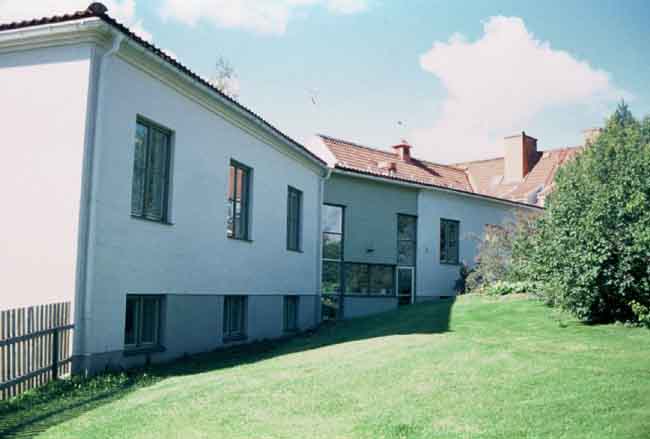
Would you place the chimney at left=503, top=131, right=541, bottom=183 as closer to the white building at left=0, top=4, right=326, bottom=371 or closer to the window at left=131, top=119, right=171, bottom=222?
the white building at left=0, top=4, right=326, bottom=371

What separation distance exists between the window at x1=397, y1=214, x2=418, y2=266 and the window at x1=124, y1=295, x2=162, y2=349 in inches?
557

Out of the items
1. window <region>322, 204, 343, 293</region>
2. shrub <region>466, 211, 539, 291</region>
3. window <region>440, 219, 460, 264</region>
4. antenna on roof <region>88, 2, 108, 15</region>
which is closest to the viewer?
antenna on roof <region>88, 2, 108, 15</region>

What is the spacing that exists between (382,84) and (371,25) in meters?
2.60

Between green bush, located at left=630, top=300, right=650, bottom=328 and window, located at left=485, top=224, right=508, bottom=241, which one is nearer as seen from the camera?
green bush, located at left=630, top=300, right=650, bottom=328

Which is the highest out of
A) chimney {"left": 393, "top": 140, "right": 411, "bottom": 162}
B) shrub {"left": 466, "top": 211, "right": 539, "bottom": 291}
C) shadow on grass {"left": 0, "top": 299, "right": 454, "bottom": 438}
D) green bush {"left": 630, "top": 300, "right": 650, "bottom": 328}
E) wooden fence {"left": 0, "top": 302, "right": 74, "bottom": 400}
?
chimney {"left": 393, "top": 140, "right": 411, "bottom": 162}

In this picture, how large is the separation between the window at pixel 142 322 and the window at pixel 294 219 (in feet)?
22.6

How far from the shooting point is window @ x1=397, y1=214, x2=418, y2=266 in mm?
24688

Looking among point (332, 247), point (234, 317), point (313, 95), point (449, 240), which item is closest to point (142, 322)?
point (234, 317)

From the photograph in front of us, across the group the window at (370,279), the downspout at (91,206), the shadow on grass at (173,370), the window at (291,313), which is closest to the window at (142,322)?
the shadow on grass at (173,370)

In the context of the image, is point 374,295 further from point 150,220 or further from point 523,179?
point 523,179

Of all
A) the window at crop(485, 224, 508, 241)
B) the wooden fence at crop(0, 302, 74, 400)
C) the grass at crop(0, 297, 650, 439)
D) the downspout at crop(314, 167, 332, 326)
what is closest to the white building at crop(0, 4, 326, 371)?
the wooden fence at crop(0, 302, 74, 400)

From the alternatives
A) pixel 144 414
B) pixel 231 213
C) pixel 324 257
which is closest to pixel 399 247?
pixel 324 257

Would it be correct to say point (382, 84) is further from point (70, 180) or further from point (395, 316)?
point (70, 180)

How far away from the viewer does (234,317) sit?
15.0 metres
